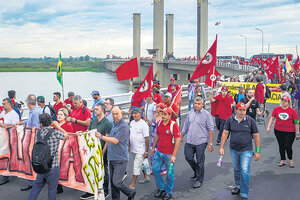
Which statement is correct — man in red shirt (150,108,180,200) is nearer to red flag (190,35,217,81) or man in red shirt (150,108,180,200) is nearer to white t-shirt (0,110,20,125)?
white t-shirt (0,110,20,125)

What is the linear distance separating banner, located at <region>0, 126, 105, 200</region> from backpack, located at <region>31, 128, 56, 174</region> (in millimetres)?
772

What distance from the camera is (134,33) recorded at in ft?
247

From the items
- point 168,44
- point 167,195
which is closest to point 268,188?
point 167,195

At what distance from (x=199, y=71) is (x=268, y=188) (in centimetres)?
367

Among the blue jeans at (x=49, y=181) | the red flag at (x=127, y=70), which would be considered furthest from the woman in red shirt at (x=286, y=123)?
the blue jeans at (x=49, y=181)

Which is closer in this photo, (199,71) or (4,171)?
(4,171)

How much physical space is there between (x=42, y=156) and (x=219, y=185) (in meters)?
3.25

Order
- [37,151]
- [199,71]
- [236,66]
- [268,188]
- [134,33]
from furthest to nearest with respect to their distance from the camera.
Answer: [134,33]
[236,66]
[199,71]
[268,188]
[37,151]

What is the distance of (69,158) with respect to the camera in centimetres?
567

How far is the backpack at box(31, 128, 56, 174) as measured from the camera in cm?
453

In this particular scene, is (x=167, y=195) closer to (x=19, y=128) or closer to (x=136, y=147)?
(x=136, y=147)

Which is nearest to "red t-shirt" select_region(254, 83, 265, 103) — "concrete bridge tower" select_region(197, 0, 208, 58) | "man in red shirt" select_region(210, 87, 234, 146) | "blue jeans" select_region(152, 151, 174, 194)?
"man in red shirt" select_region(210, 87, 234, 146)

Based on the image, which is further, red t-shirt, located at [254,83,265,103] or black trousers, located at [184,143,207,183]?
red t-shirt, located at [254,83,265,103]

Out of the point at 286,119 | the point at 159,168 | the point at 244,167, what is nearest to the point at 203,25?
the point at 286,119
